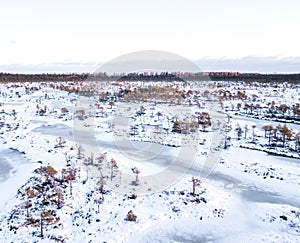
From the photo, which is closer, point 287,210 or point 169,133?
point 287,210

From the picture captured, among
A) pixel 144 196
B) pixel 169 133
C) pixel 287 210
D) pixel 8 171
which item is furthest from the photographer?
pixel 169 133

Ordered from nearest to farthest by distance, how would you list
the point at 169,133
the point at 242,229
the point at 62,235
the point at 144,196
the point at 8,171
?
the point at 62,235 → the point at 242,229 → the point at 144,196 → the point at 8,171 → the point at 169,133

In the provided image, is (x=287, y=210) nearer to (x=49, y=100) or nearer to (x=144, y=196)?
(x=144, y=196)

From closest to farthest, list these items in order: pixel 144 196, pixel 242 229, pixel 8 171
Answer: pixel 242 229, pixel 144 196, pixel 8 171

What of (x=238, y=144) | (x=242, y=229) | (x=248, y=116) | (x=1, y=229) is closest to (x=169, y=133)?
(x=238, y=144)

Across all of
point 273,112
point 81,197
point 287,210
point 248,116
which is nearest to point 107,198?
point 81,197

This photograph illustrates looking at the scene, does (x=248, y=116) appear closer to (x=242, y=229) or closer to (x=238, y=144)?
(x=238, y=144)
